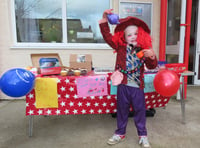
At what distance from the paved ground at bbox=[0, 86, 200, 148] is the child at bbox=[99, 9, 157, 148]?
39 cm

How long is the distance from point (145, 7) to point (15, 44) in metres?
2.89

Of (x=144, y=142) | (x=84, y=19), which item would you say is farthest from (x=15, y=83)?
(x=84, y=19)

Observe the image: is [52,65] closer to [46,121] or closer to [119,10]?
[46,121]

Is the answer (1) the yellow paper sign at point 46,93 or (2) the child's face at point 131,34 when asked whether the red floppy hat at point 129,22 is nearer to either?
(2) the child's face at point 131,34

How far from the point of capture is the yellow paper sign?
2104mm

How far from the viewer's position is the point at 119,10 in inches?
151

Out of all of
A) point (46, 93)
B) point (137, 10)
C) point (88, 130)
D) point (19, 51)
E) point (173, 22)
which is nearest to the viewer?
point (46, 93)

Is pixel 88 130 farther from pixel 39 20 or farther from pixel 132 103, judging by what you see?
pixel 39 20

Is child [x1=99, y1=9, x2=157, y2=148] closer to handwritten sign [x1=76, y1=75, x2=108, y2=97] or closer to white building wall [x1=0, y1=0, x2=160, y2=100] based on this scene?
handwritten sign [x1=76, y1=75, x2=108, y2=97]

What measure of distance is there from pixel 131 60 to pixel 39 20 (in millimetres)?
2719

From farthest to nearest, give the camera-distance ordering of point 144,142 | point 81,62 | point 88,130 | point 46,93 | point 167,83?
point 81,62
point 88,130
point 46,93
point 144,142
point 167,83

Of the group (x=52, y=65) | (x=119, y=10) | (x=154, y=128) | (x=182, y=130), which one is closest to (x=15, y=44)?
(x=52, y=65)

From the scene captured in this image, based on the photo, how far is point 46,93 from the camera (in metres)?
2.13

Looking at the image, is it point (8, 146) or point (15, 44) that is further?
point (15, 44)
